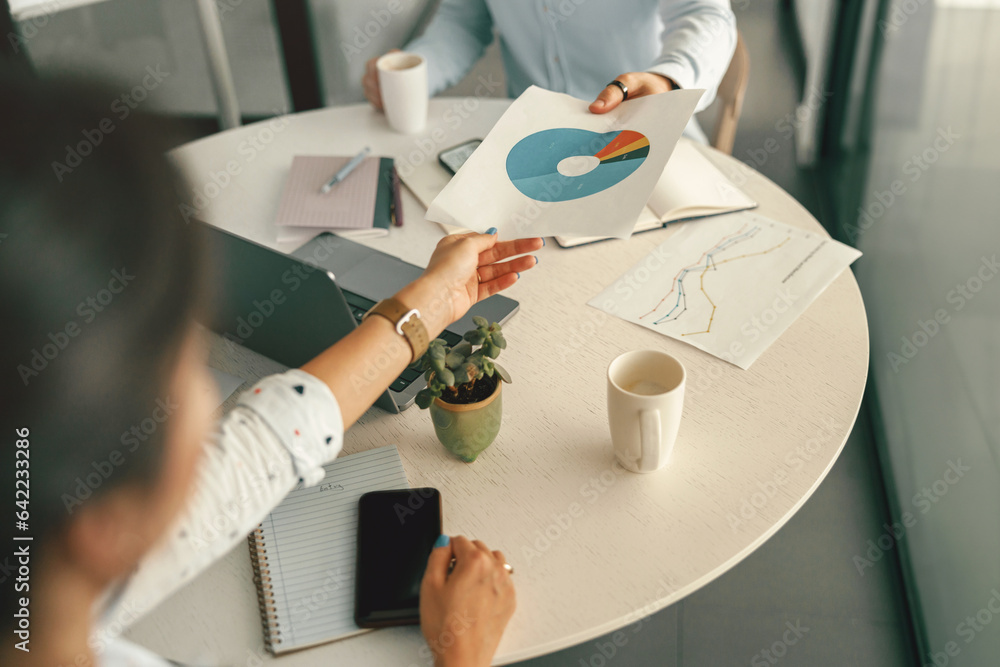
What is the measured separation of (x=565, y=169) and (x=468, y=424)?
41 centimetres

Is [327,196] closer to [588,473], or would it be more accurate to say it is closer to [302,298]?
[302,298]

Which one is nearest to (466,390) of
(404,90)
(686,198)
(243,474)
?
(243,474)

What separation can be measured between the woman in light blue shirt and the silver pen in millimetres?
217

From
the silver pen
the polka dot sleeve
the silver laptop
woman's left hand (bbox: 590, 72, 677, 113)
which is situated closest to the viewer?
the polka dot sleeve

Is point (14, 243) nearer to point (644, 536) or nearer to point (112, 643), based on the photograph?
point (112, 643)

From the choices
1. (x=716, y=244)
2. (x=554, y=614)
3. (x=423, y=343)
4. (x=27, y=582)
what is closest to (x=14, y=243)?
(x=27, y=582)

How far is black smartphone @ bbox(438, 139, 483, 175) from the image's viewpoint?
1.33 metres

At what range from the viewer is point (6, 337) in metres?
0.45

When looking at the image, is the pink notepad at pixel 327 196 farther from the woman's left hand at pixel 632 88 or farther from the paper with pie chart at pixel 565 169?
the woman's left hand at pixel 632 88

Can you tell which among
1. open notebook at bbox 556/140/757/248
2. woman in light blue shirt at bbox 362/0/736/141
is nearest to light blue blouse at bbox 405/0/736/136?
woman in light blue shirt at bbox 362/0/736/141

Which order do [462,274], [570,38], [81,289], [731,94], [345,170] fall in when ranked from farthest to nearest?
[570,38] < [731,94] < [345,170] < [462,274] < [81,289]

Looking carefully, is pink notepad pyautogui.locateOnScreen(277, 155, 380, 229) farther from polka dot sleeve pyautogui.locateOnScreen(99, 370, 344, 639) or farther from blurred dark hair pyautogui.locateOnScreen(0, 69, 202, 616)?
blurred dark hair pyautogui.locateOnScreen(0, 69, 202, 616)

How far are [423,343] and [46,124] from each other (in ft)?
1.37

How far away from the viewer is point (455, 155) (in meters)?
1.36
